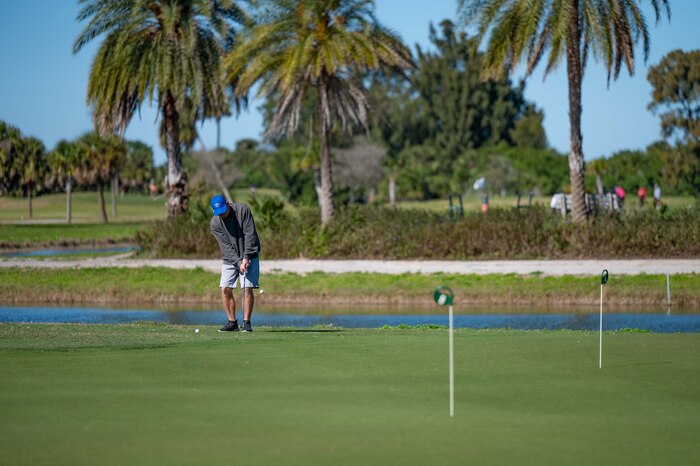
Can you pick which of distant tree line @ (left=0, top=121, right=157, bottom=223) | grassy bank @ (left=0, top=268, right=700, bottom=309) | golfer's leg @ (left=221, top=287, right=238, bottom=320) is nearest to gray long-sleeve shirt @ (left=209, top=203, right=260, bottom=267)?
golfer's leg @ (left=221, top=287, right=238, bottom=320)

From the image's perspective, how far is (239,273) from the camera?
48.8 ft

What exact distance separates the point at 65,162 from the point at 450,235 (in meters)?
50.7

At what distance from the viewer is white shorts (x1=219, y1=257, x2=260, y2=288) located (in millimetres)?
14734

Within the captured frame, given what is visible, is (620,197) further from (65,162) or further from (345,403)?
(345,403)

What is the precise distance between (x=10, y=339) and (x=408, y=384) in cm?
591

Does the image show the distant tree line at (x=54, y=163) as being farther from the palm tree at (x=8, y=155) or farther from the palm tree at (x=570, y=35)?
the palm tree at (x=570, y=35)

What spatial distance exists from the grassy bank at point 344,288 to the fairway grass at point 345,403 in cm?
1655

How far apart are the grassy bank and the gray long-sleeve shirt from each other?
1541 centimetres

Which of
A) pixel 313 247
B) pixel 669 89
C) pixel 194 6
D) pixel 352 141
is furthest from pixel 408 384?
pixel 352 141

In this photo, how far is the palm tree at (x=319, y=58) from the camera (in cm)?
3747

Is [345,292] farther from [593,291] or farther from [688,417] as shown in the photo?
[688,417]

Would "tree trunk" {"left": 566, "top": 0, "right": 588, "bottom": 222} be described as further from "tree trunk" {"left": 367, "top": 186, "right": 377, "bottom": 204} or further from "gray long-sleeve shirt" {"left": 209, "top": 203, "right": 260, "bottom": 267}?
"tree trunk" {"left": 367, "top": 186, "right": 377, "bottom": 204}

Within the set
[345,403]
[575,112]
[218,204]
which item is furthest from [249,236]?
[575,112]

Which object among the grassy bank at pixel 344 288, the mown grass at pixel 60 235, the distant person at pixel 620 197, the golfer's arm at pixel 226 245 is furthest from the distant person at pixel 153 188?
the golfer's arm at pixel 226 245
